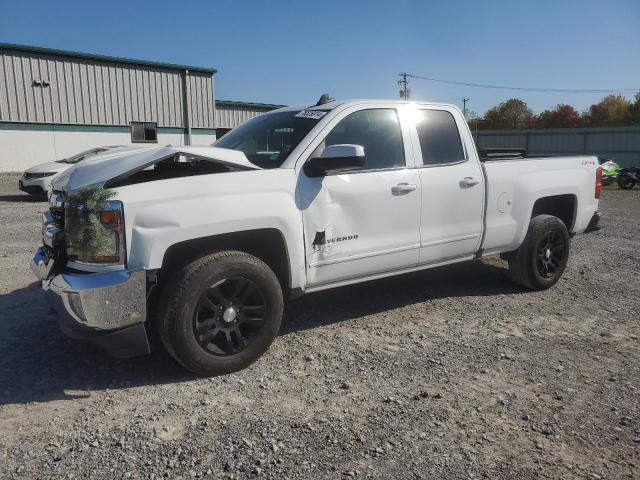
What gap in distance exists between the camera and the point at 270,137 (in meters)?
4.52

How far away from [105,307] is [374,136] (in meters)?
2.49

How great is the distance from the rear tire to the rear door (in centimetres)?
Answer: 76

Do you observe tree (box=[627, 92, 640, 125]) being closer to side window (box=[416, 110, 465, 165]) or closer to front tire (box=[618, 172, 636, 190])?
front tire (box=[618, 172, 636, 190])

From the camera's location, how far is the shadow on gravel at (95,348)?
3621 millimetres

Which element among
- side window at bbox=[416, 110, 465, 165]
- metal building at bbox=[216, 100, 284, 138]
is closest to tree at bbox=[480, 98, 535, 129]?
metal building at bbox=[216, 100, 284, 138]

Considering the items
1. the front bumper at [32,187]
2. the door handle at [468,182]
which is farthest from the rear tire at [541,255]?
the front bumper at [32,187]

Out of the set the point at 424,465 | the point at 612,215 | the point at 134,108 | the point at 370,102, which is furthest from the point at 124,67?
the point at 424,465

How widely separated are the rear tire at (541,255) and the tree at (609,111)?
222 feet

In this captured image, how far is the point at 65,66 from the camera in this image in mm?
23406

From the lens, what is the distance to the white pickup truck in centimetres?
331

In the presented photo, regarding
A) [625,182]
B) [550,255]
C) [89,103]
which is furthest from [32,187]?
[625,182]

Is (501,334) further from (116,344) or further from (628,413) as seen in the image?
(116,344)

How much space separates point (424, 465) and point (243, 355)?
1532mm

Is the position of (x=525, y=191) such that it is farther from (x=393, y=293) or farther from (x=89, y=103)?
(x=89, y=103)
